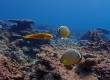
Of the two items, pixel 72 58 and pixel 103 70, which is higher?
pixel 72 58

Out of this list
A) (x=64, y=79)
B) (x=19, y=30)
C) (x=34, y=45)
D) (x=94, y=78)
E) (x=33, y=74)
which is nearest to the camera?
(x=64, y=79)

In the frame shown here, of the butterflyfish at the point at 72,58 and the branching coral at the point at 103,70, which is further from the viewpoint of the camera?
the branching coral at the point at 103,70

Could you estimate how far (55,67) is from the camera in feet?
16.7

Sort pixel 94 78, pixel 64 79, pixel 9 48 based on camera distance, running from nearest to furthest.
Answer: pixel 64 79 < pixel 94 78 < pixel 9 48

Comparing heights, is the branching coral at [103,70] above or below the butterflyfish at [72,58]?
below

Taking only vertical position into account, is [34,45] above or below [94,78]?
below

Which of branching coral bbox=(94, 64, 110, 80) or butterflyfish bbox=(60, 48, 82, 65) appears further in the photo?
Result: branching coral bbox=(94, 64, 110, 80)

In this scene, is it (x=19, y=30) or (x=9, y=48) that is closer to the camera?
(x=9, y=48)

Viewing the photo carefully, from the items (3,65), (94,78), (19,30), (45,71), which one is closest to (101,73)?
(94,78)

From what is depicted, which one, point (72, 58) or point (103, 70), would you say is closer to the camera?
point (72, 58)

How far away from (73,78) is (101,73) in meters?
0.90

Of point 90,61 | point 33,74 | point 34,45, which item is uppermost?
point 90,61

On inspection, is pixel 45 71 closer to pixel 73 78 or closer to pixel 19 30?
pixel 73 78

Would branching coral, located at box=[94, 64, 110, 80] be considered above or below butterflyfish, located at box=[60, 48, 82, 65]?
below
